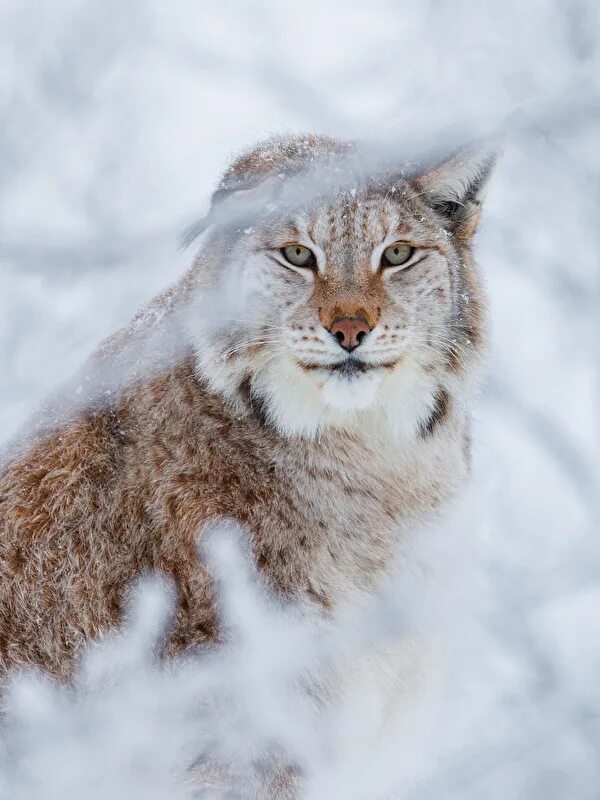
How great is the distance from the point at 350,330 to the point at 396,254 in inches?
17.9

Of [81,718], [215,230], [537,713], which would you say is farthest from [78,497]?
[537,713]

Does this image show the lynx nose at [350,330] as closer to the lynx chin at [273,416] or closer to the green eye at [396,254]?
the lynx chin at [273,416]

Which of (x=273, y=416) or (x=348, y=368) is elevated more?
(x=348, y=368)

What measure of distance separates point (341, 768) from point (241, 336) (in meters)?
1.71

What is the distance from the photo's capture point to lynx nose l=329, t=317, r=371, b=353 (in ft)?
12.4

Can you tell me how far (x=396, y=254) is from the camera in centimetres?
406

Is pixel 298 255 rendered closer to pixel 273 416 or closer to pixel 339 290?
pixel 339 290

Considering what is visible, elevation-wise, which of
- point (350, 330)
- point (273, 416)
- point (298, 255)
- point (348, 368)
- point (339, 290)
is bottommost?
point (273, 416)

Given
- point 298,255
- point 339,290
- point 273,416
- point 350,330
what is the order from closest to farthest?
1. point 350,330
2. point 339,290
3. point 298,255
4. point 273,416

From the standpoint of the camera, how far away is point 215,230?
4.36m

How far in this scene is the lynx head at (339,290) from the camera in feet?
12.7

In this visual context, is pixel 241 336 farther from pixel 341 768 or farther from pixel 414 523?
pixel 341 768

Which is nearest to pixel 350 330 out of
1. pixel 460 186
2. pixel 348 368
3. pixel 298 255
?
pixel 348 368

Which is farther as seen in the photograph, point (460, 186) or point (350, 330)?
point (460, 186)
